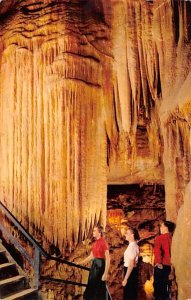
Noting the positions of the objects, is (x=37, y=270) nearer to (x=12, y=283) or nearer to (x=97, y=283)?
(x=12, y=283)

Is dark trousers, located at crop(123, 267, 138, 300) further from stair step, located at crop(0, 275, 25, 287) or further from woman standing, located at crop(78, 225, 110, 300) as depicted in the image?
stair step, located at crop(0, 275, 25, 287)

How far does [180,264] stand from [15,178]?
7.56 ft

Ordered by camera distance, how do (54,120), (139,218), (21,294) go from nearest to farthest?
1. (21,294)
2. (54,120)
3. (139,218)

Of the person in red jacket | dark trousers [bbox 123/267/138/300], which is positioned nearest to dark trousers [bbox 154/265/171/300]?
the person in red jacket

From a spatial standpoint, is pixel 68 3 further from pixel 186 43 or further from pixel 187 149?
pixel 187 149

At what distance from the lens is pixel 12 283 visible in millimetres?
4145

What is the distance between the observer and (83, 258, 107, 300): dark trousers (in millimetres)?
4197

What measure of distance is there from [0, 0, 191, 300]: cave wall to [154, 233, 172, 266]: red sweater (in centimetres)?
115

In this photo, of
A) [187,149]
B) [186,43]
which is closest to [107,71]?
[186,43]

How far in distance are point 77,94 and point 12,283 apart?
8.01 feet

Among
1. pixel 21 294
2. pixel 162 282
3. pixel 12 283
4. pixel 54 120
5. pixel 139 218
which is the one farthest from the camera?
pixel 139 218

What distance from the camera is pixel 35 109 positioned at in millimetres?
5516

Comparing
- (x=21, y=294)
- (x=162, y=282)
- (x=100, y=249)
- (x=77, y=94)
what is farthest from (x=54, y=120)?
(x=162, y=282)

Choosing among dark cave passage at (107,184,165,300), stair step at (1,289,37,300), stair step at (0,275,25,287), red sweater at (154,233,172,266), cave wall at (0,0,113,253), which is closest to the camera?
stair step at (1,289,37,300)
